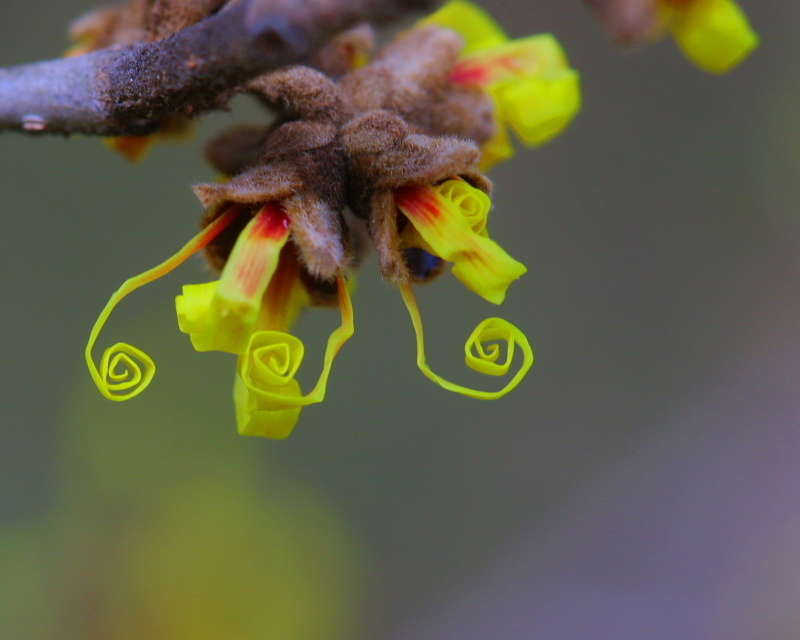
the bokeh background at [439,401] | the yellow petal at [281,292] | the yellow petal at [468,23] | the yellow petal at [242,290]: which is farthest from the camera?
the bokeh background at [439,401]

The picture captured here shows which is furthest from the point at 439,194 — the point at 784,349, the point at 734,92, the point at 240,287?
the point at 734,92

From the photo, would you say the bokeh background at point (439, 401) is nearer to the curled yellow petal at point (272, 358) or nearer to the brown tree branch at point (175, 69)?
the curled yellow petal at point (272, 358)

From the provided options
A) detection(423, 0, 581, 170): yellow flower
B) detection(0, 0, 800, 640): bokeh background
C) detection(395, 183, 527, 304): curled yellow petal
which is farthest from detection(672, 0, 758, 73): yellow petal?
detection(0, 0, 800, 640): bokeh background

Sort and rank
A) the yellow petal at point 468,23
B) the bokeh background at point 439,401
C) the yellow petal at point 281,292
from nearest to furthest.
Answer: the yellow petal at point 281,292 < the yellow petal at point 468,23 < the bokeh background at point 439,401

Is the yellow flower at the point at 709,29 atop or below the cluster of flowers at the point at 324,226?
atop

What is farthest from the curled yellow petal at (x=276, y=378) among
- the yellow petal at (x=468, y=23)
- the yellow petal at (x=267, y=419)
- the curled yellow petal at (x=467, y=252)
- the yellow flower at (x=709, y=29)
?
the yellow flower at (x=709, y=29)

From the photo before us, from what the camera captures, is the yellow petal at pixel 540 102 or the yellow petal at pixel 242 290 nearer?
the yellow petal at pixel 242 290

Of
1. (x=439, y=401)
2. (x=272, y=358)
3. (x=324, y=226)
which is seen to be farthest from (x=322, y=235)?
(x=439, y=401)
